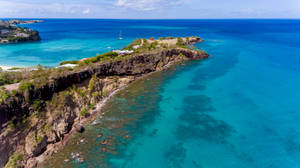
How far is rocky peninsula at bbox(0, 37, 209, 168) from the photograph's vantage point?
2041cm

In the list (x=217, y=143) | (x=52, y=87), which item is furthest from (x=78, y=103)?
(x=217, y=143)

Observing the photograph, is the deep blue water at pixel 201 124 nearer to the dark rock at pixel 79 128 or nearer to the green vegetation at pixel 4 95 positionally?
the dark rock at pixel 79 128

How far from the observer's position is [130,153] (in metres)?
22.6

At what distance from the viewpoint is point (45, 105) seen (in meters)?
25.1

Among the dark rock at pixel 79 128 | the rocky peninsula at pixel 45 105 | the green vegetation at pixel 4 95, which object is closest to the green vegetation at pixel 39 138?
the rocky peninsula at pixel 45 105

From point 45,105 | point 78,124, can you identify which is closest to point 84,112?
point 78,124

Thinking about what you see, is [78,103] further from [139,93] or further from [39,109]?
[139,93]

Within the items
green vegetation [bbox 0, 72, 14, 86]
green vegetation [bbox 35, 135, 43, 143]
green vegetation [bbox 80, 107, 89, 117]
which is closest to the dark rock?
green vegetation [bbox 80, 107, 89, 117]

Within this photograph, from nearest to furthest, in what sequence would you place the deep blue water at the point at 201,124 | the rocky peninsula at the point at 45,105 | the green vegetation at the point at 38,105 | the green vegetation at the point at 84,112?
1. the rocky peninsula at the point at 45,105
2. the deep blue water at the point at 201,124
3. the green vegetation at the point at 38,105
4. the green vegetation at the point at 84,112

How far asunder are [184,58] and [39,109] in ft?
176

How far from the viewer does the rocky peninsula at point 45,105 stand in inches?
803

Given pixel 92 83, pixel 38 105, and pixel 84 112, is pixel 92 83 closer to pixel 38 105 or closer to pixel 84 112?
pixel 84 112

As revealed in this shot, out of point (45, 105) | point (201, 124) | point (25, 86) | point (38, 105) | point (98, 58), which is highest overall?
point (98, 58)

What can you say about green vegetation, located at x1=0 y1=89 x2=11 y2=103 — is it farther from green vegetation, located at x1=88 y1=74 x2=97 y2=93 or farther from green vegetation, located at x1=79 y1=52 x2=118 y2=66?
green vegetation, located at x1=79 y1=52 x2=118 y2=66
